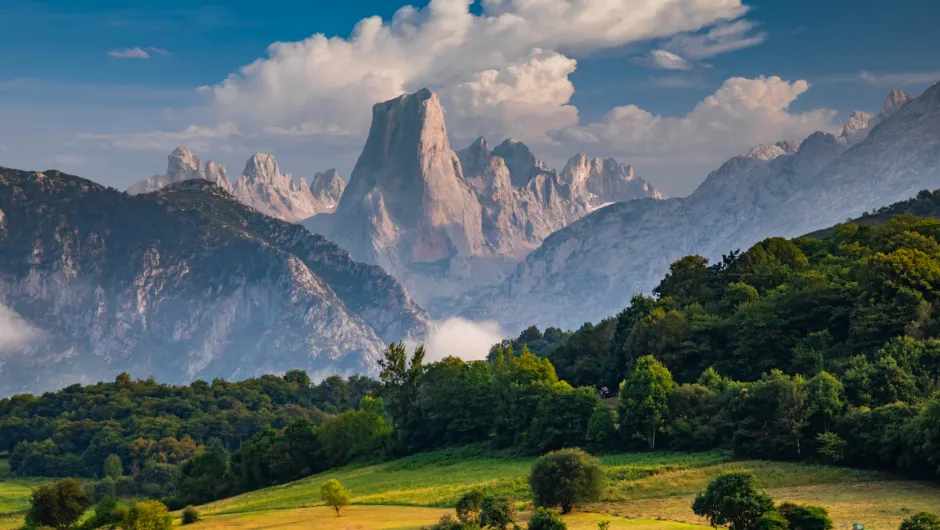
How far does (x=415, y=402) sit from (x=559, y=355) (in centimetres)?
3877

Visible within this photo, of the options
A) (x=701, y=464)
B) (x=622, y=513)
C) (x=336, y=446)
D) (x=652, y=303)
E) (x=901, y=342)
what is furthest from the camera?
(x=652, y=303)

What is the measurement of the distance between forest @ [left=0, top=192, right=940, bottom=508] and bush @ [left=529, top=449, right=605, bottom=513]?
875 inches

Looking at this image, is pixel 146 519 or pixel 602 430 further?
pixel 602 430

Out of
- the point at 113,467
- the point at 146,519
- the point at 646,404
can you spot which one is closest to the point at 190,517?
the point at 146,519

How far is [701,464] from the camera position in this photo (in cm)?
8550

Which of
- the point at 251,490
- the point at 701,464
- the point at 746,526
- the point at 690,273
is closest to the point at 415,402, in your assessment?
the point at 251,490

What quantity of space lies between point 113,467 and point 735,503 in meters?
141

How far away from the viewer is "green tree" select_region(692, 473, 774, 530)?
55469 millimetres

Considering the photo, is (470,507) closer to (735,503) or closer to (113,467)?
(735,503)

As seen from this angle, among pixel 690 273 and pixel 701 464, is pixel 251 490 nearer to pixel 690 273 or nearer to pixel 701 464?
pixel 701 464

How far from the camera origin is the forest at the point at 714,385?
86.6 metres

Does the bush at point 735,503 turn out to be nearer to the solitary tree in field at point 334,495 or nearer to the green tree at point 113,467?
the solitary tree in field at point 334,495

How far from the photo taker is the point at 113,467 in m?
172

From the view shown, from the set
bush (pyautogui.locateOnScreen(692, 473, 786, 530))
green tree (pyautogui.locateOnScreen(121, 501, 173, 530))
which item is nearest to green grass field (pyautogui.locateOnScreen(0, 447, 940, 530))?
green tree (pyautogui.locateOnScreen(121, 501, 173, 530))
